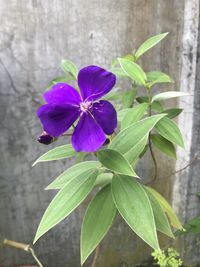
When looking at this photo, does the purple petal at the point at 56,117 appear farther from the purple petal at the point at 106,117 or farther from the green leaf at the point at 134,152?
the green leaf at the point at 134,152

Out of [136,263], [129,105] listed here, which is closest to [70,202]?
[129,105]

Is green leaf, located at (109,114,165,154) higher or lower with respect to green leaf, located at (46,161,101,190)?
higher

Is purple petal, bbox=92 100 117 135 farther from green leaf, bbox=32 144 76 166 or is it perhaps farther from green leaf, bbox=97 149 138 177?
green leaf, bbox=32 144 76 166

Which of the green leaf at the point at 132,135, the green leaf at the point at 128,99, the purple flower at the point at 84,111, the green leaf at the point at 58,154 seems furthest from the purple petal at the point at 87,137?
the green leaf at the point at 128,99

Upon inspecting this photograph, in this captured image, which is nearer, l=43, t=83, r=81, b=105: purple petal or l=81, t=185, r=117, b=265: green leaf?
l=43, t=83, r=81, b=105: purple petal

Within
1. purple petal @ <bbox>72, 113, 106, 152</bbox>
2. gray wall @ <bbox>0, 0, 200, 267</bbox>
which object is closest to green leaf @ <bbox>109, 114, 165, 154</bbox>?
purple petal @ <bbox>72, 113, 106, 152</bbox>

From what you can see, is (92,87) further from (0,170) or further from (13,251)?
(13,251)

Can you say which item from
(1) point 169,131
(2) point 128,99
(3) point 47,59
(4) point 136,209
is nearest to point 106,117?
(4) point 136,209
